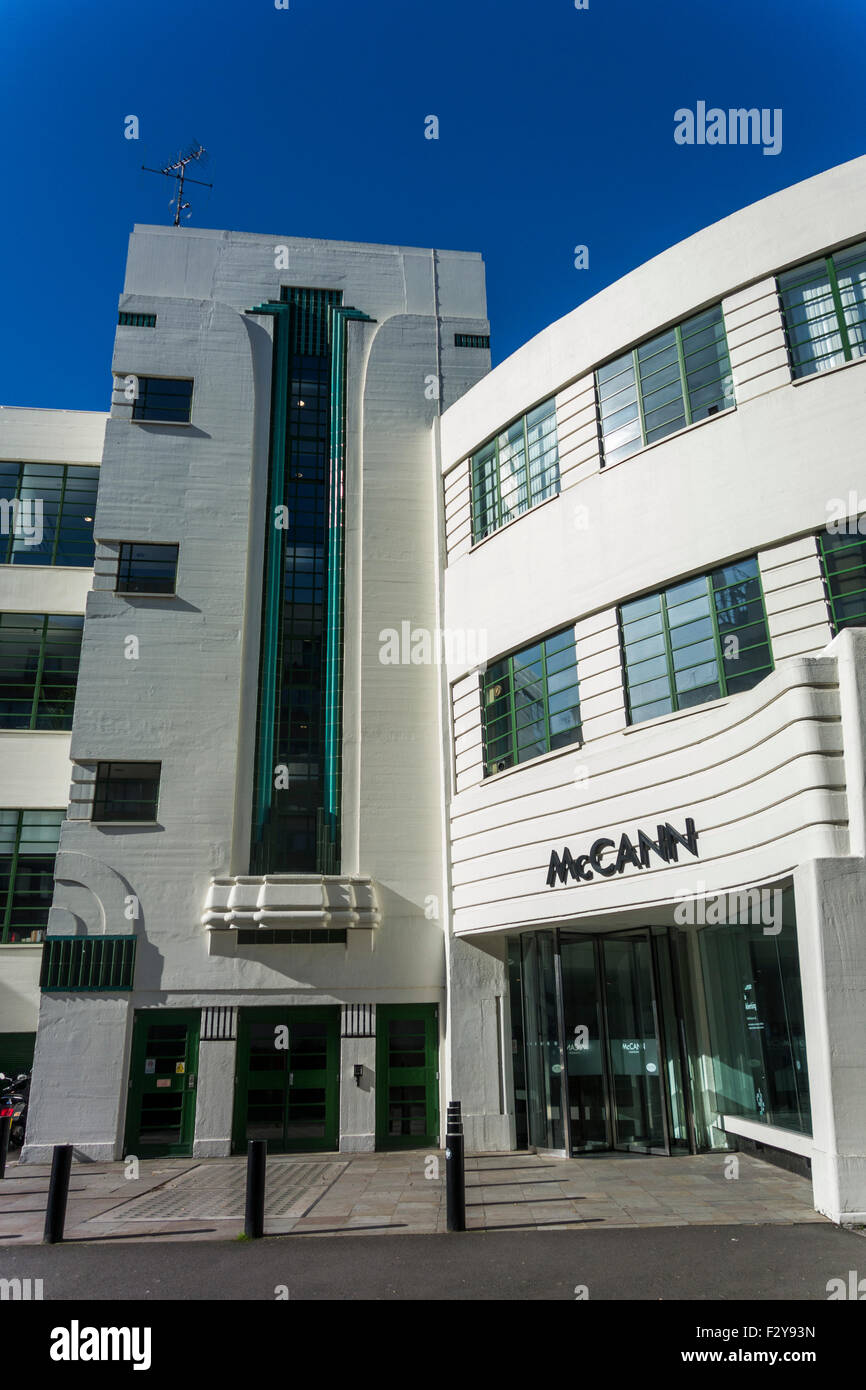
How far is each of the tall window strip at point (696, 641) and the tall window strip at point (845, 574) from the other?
0.88 m

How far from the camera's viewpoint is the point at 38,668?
20.4 meters

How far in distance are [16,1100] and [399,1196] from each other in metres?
8.74

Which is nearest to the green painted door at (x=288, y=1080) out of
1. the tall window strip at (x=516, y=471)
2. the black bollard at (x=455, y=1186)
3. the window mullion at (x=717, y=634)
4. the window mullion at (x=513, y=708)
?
the window mullion at (x=513, y=708)

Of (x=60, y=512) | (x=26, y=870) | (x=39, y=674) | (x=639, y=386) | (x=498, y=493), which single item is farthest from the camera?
(x=60, y=512)

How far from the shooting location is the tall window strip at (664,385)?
1400 cm

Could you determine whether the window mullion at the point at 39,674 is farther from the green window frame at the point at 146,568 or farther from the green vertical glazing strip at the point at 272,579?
the green vertical glazing strip at the point at 272,579

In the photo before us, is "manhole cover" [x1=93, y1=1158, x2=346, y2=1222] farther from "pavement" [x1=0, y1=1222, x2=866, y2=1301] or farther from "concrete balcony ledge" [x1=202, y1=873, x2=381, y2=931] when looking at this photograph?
"concrete balcony ledge" [x1=202, y1=873, x2=381, y2=931]

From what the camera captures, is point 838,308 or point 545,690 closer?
point 838,308

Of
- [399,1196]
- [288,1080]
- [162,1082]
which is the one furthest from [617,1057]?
[162,1082]

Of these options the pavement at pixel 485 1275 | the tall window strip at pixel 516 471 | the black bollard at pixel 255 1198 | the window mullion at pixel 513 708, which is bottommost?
the pavement at pixel 485 1275

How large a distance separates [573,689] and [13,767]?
39.2 feet

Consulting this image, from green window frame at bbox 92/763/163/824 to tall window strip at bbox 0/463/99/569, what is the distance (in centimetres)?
575

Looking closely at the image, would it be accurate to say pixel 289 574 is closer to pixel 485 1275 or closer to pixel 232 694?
pixel 232 694
